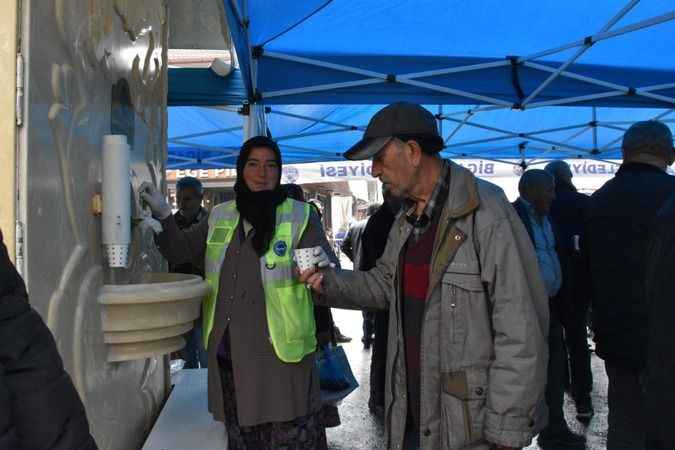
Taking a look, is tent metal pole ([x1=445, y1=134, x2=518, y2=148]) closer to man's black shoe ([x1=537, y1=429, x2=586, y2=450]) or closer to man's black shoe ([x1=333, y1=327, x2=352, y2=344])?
man's black shoe ([x1=333, y1=327, x2=352, y2=344])

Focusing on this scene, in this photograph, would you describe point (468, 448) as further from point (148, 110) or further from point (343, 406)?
point (343, 406)

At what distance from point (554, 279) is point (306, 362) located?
1.85 meters

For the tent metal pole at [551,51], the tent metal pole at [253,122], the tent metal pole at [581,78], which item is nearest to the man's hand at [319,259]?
the tent metal pole at [253,122]

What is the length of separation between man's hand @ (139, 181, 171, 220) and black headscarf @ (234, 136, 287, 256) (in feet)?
0.99

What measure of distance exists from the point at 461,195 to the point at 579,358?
316cm

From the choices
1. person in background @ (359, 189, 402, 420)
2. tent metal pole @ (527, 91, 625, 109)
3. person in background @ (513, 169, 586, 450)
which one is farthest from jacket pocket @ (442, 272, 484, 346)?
tent metal pole @ (527, 91, 625, 109)

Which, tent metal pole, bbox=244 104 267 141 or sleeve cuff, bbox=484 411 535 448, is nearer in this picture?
sleeve cuff, bbox=484 411 535 448

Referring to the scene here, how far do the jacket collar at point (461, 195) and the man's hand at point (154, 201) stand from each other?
110cm

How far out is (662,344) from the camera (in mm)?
1164

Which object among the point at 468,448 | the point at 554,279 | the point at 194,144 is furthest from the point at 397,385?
the point at 194,144

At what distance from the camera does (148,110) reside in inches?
101

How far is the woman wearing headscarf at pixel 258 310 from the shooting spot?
7.18 feet

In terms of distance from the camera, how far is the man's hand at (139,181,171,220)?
2.10 meters

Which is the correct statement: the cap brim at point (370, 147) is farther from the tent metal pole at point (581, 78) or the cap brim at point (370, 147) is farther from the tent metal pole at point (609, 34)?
the tent metal pole at point (581, 78)
